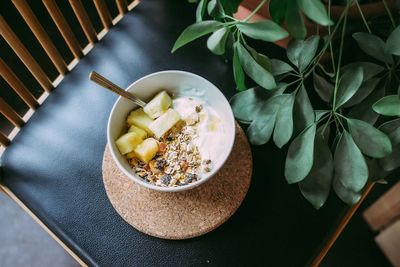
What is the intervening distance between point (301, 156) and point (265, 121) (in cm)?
10

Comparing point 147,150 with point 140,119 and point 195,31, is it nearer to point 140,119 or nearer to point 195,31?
point 140,119

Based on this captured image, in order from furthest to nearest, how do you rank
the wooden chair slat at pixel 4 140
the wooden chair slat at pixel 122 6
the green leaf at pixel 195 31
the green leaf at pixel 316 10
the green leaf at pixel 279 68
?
the wooden chair slat at pixel 122 6 < the wooden chair slat at pixel 4 140 < the green leaf at pixel 279 68 < the green leaf at pixel 195 31 < the green leaf at pixel 316 10

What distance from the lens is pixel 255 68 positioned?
0.64 metres

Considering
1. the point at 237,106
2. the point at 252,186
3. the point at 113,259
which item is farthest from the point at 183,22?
the point at 113,259

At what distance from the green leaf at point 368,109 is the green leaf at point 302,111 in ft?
0.26

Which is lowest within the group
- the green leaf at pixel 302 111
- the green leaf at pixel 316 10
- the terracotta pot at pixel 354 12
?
the green leaf at pixel 302 111

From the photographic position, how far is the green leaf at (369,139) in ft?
1.95

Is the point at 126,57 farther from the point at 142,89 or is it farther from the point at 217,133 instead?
the point at 217,133

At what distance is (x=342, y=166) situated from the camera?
63cm

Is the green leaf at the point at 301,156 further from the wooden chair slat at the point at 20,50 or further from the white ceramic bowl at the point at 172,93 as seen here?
the wooden chair slat at the point at 20,50

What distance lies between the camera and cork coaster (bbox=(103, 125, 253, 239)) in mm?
729

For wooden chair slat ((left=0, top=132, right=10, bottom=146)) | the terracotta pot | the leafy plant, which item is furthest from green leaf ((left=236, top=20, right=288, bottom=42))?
wooden chair slat ((left=0, top=132, right=10, bottom=146))

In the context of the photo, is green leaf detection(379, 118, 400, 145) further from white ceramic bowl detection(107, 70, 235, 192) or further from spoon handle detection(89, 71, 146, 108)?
spoon handle detection(89, 71, 146, 108)

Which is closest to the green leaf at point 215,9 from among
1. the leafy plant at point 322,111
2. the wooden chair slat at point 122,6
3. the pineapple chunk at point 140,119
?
the leafy plant at point 322,111
